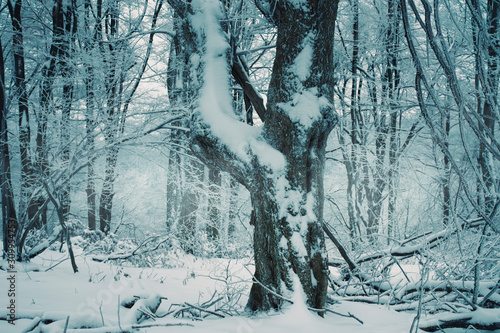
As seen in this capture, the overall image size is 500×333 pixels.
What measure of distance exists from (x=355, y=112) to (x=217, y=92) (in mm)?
5853

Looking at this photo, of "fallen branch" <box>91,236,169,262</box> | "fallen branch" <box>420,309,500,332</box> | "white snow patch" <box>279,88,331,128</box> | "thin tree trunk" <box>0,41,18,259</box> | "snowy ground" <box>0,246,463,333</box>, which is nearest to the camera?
"fallen branch" <box>420,309,500,332</box>

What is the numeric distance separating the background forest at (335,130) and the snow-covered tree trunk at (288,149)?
20cm

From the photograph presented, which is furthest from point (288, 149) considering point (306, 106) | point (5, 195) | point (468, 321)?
point (5, 195)

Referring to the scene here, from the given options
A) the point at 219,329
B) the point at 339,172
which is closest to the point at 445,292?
the point at 219,329

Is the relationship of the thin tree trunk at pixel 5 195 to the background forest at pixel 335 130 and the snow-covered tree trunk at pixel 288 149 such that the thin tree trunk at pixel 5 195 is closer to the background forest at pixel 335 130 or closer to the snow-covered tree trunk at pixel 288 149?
the background forest at pixel 335 130

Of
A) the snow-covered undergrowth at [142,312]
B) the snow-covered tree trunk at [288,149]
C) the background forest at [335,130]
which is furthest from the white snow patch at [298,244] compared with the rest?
the background forest at [335,130]

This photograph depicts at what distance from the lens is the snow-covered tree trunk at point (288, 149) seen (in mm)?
2178

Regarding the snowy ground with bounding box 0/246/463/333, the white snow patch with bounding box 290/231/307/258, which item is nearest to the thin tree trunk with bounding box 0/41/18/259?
the snowy ground with bounding box 0/246/463/333

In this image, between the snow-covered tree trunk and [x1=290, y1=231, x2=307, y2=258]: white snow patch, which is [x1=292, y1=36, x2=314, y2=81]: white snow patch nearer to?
the snow-covered tree trunk

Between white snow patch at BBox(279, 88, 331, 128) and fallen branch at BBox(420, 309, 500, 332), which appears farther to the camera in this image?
white snow patch at BBox(279, 88, 331, 128)

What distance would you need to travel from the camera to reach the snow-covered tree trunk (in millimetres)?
2178

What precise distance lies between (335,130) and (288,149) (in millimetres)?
4149

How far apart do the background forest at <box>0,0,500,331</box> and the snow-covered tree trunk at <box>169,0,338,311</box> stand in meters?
0.20

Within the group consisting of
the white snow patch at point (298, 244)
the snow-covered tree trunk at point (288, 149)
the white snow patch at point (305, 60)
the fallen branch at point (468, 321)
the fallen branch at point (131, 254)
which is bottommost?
the fallen branch at point (131, 254)
